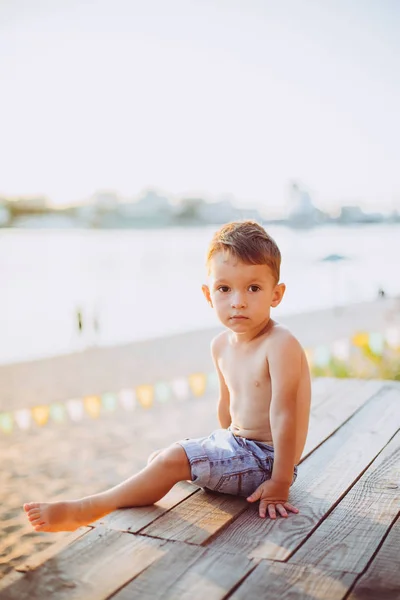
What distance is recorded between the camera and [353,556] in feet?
5.24

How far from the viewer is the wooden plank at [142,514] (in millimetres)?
1826

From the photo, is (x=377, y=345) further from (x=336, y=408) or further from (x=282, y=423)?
(x=282, y=423)

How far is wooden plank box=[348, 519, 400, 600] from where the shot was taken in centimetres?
139

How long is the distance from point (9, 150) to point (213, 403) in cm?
1015

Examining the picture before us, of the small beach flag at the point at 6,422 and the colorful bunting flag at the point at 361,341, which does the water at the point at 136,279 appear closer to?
the small beach flag at the point at 6,422

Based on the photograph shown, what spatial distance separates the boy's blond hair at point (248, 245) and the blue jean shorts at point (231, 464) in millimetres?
530

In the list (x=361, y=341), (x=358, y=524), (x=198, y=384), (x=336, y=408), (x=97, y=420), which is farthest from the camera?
(x=198, y=384)

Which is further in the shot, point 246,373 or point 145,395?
point 145,395

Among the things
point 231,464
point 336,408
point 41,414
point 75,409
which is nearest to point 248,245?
point 231,464

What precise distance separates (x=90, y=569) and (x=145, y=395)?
4.77 metres

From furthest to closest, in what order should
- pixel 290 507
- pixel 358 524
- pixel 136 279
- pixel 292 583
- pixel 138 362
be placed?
pixel 136 279 < pixel 138 362 < pixel 290 507 < pixel 358 524 < pixel 292 583

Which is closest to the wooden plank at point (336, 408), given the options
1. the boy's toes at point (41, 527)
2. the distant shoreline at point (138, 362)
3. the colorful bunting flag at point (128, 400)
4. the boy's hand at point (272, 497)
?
the boy's hand at point (272, 497)

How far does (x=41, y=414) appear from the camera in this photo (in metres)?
5.86

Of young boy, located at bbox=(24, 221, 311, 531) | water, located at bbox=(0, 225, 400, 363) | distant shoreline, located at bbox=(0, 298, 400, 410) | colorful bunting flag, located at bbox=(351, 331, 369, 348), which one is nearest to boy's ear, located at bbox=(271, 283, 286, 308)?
young boy, located at bbox=(24, 221, 311, 531)
